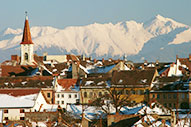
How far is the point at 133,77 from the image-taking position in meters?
98.1

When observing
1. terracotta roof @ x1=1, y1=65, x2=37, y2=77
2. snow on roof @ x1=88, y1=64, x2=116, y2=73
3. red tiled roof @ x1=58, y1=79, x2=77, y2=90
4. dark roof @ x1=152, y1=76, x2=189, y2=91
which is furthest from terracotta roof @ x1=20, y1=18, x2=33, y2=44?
dark roof @ x1=152, y1=76, x2=189, y2=91

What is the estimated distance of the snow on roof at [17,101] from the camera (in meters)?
87.1

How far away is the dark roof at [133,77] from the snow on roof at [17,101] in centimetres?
1376

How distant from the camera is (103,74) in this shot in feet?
365

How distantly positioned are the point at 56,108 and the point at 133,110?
19.3m

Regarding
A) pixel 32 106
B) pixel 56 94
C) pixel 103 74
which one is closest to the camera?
pixel 32 106

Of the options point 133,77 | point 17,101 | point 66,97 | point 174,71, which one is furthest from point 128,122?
point 174,71

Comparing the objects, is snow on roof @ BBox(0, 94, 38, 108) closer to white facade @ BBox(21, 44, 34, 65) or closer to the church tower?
white facade @ BBox(21, 44, 34, 65)

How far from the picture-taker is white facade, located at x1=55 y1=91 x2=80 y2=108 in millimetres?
98812

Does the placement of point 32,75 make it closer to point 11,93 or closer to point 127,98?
point 11,93

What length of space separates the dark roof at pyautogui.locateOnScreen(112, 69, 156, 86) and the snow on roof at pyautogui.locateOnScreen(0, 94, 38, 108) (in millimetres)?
13760

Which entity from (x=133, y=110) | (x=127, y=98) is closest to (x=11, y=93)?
(x=127, y=98)

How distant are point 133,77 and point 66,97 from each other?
10.6 m

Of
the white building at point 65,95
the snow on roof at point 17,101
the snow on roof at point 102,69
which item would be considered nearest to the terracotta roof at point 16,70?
the snow on roof at point 102,69
